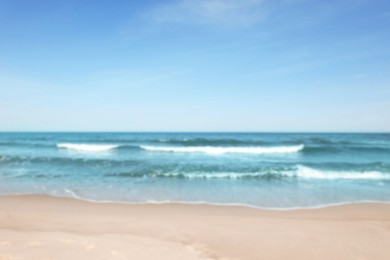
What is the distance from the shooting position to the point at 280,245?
14.5 feet

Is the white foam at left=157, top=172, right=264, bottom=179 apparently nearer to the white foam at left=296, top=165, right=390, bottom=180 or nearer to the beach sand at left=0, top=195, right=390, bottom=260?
the white foam at left=296, top=165, right=390, bottom=180

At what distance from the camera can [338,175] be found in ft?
40.9

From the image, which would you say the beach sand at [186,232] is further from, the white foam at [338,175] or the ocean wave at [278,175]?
the white foam at [338,175]

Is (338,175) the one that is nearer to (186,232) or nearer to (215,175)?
(215,175)

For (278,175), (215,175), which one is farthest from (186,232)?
(278,175)

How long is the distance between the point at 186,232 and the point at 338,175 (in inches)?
392

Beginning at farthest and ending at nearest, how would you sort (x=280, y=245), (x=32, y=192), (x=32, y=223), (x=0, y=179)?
(x=0, y=179) → (x=32, y=192) → (x=32, y=223) → (x=280, y=245)

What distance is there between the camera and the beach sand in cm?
395

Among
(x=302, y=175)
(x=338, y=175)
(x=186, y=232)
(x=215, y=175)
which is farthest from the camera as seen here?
(x=338, y=175)

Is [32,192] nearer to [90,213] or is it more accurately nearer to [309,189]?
[90,213]

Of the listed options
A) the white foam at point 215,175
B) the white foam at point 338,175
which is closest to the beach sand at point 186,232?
the white foam at point 215,175

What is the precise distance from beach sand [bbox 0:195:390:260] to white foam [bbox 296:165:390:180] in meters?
4.97

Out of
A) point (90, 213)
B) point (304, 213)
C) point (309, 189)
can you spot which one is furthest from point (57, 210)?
point (309, 189)

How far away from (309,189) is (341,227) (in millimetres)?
4039
